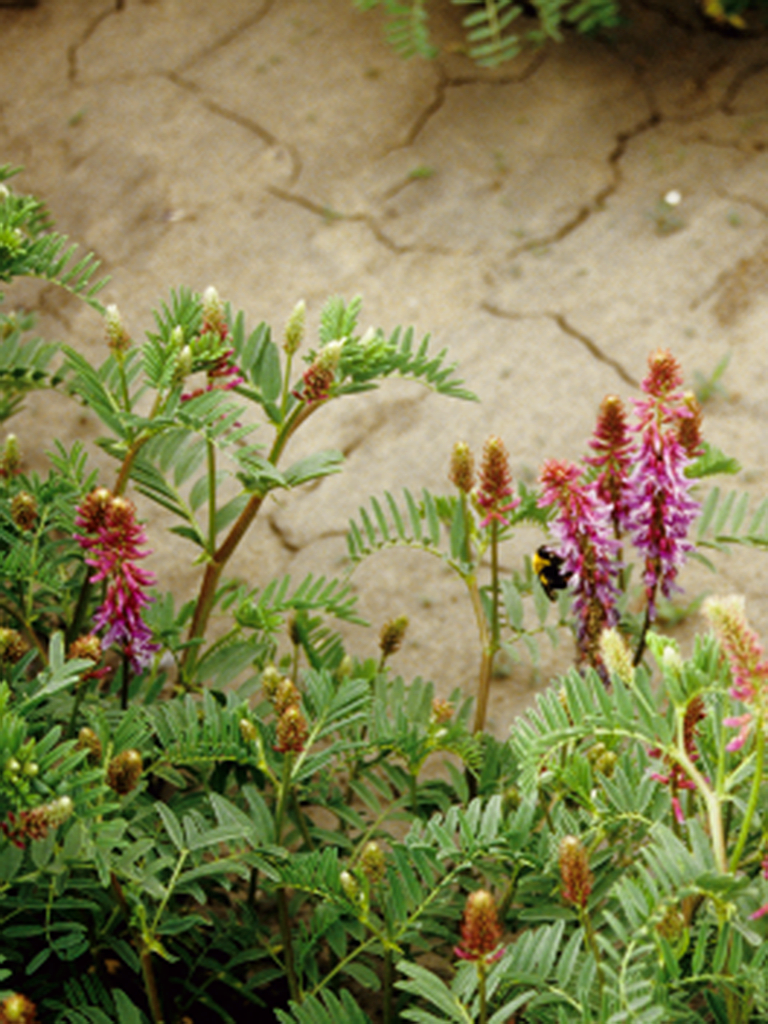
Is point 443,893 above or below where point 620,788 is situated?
below

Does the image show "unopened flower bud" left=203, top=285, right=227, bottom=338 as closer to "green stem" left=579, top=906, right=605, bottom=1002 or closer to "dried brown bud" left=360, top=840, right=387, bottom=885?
"dried brown bud" left=360, top=840, right=387, bottom=885

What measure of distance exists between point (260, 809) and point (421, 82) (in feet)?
8.37

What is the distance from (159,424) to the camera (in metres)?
1.40

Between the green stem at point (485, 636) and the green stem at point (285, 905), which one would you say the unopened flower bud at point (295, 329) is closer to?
the green stem at point (485, 636)

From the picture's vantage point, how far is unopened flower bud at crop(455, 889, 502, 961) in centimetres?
106

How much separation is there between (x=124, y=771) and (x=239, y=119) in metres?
2.59

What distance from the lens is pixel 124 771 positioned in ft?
4.14

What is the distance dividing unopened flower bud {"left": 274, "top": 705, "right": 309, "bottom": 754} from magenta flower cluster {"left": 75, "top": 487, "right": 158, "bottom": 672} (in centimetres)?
28

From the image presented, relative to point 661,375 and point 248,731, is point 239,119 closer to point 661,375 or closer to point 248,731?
point 661,375

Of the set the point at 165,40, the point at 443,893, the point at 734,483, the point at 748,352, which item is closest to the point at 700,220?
the point at 748,352


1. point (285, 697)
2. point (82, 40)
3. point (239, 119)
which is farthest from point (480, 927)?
point (82, 40)

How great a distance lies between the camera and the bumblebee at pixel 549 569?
1.67 m

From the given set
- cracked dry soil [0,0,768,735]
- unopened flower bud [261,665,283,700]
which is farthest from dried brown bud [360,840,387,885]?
cracked dry soil [0,0,768,735]

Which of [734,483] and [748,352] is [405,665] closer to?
[734,483]
